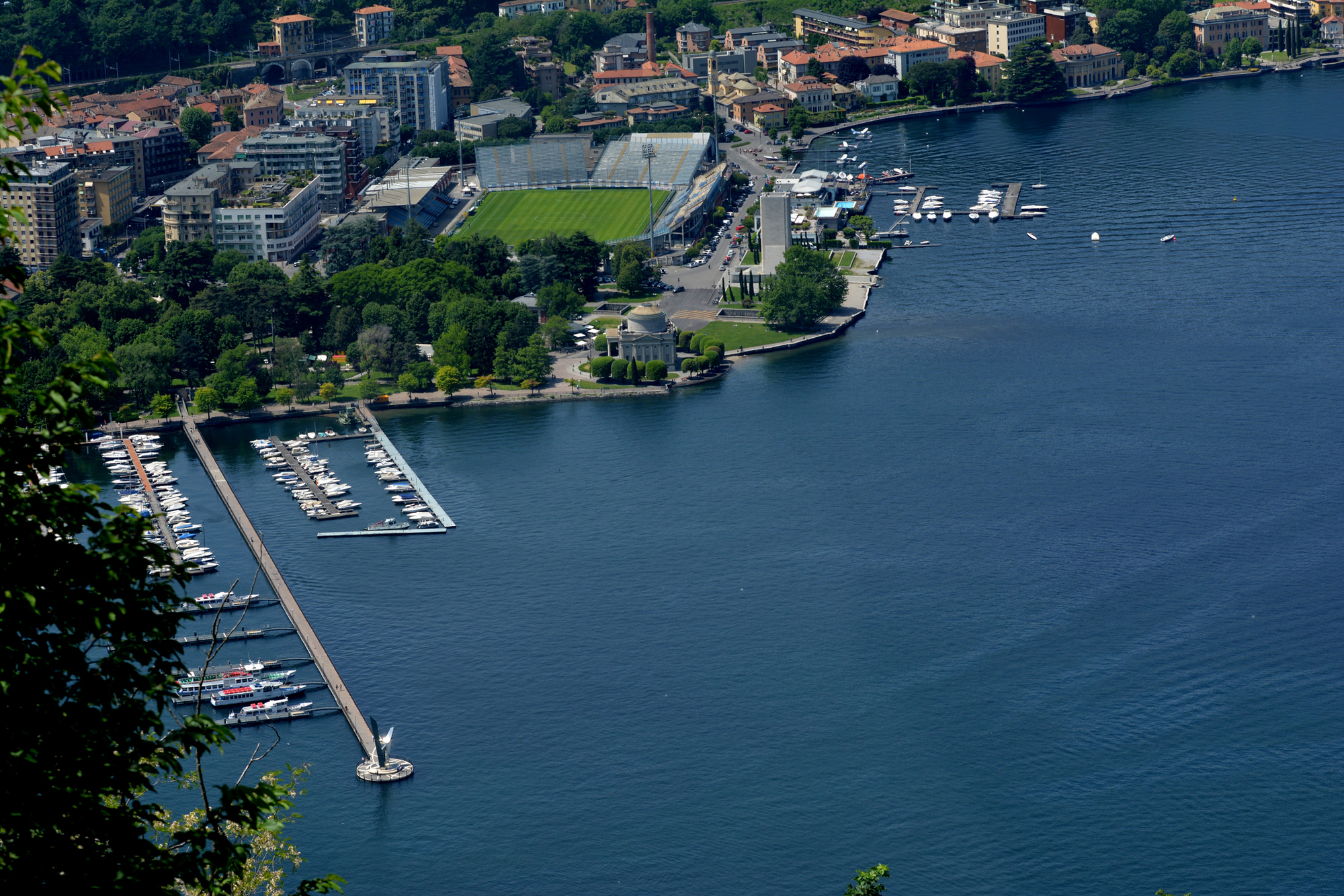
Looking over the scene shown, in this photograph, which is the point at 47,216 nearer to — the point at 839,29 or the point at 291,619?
the point at 291,619

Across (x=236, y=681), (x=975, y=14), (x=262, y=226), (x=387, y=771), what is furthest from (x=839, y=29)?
(x=387, y=771)

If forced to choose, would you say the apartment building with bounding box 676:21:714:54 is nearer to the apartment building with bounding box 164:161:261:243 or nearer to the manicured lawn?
the apartment building with bounding box 164:161:261:243

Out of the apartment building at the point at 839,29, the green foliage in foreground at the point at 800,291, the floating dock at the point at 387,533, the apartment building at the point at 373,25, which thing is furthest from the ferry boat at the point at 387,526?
the apartment building at the point at 373,25

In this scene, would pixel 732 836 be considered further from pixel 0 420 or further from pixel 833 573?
pixel 0 420

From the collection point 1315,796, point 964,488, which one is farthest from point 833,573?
point 1315,796

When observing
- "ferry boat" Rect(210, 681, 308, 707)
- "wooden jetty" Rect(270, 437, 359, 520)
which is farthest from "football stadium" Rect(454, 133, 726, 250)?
"ferry boat" Rect(210, 681, 308, 707)

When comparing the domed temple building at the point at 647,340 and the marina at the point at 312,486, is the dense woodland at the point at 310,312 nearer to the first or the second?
the domed temple building at the point at 647,340

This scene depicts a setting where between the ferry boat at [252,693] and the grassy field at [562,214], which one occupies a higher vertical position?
the grassy field at [562,214]
